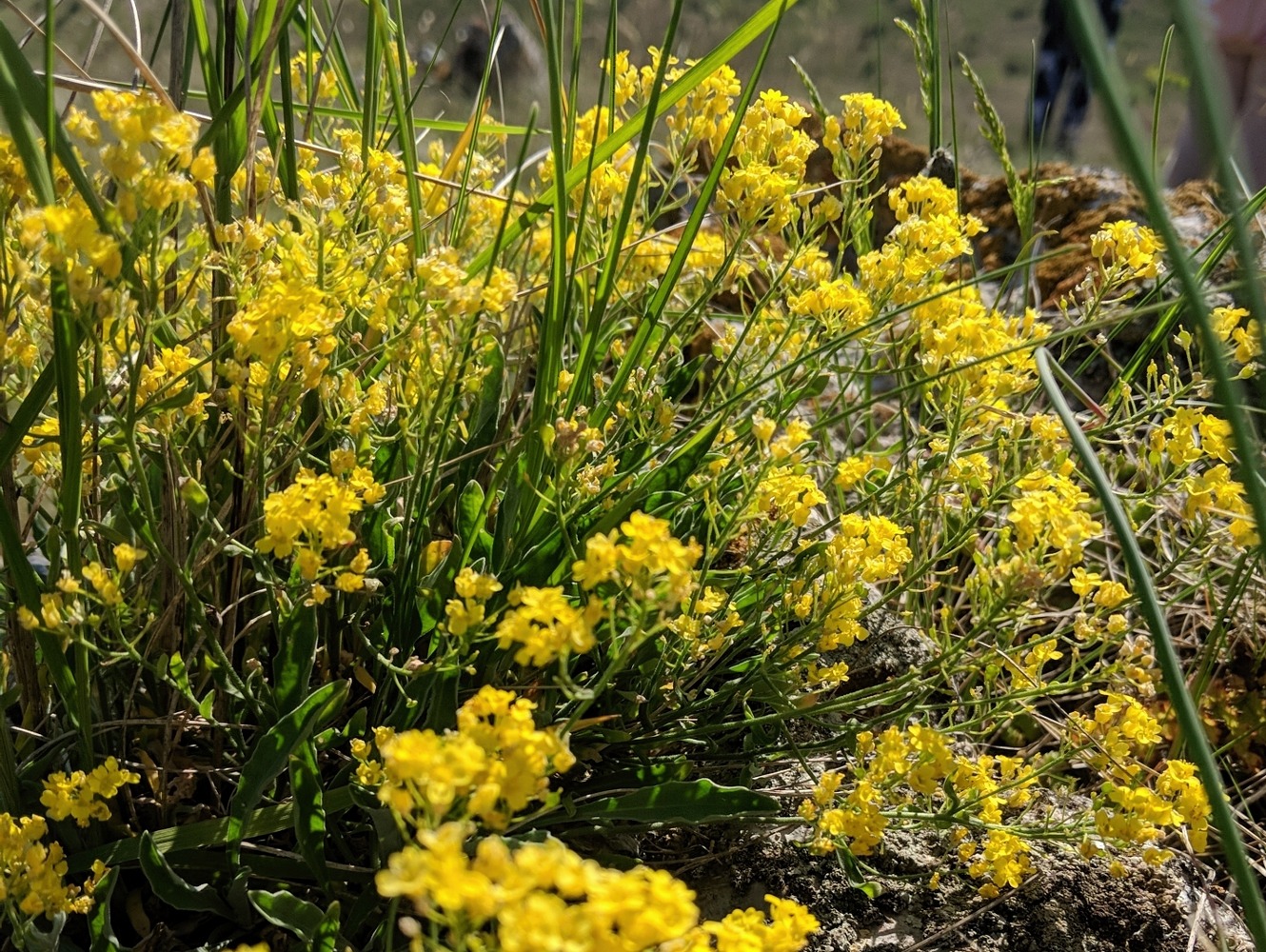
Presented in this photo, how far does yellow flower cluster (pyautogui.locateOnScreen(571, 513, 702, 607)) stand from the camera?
2.92ft

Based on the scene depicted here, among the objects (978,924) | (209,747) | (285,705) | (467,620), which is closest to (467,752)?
(467,620)

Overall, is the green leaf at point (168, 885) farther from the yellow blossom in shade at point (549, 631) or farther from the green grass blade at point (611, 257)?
the green grass blade at point (611, 257)

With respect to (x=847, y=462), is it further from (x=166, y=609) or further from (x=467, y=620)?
(x=166, y=609)

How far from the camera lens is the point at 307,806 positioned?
3.98 feet

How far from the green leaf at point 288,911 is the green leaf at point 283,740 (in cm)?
9

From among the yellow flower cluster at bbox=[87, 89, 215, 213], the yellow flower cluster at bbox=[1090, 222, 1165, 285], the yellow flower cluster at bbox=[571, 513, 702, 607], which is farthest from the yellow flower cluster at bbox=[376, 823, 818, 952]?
the yellow flower cluster at bbox=[1090, 222, 1165, 285]

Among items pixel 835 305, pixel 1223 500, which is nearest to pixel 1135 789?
pixel 1223 500

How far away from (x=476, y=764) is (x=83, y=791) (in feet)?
2.13

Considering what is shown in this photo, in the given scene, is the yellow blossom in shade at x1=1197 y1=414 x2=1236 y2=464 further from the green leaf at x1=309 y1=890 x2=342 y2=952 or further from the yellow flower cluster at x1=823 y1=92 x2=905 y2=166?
the green leaf at x1=309 y1=890 x2=342 y2=952

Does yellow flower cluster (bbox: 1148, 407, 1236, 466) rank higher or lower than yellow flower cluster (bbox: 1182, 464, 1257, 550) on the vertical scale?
higher

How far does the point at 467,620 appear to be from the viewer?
1039 millimetres

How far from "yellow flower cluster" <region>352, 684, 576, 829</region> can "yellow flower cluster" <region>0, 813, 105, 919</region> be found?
455mm

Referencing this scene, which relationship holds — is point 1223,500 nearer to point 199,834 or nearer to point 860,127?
point 860,127

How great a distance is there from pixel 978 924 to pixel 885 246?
94 centimetres
